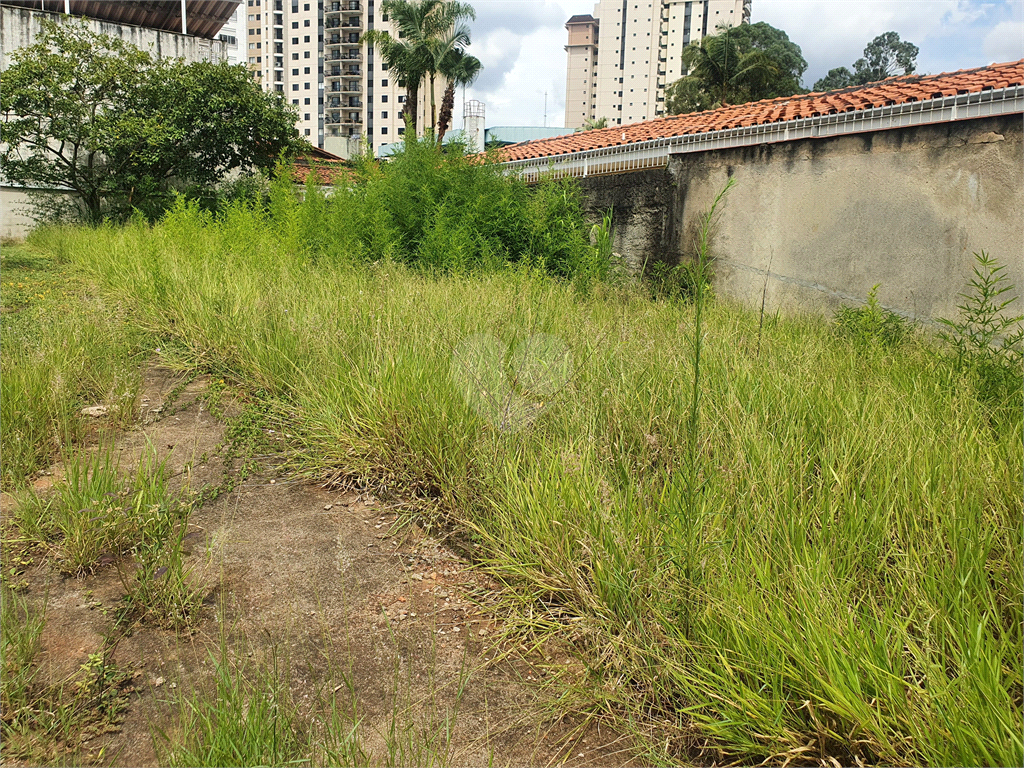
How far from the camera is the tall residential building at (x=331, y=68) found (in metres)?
77.0

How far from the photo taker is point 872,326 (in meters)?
6.03

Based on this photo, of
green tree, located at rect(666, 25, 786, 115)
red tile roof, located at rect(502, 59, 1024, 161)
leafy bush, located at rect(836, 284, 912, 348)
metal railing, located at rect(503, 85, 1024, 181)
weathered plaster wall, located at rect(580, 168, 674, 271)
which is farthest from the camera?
green tree, located at rect(666, 25, 786, 115)

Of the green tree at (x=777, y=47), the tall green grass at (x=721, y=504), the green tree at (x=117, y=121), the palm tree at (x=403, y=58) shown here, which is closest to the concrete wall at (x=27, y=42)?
the green tree at (x=117, y=121)

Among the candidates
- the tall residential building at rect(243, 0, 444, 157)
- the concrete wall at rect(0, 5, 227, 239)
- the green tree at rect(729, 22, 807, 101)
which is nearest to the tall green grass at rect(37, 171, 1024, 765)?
the concrete wall at rect(0, 5, 227, 239)

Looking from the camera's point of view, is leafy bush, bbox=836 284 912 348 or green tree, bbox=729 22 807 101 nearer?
leafy bush, bbox=836 284 912 348

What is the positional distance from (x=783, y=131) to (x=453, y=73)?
99.5ft

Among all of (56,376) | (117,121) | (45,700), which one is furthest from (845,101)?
(117,121)

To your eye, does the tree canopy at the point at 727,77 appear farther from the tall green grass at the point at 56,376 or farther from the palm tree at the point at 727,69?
the tall green grass at the point at 56,376

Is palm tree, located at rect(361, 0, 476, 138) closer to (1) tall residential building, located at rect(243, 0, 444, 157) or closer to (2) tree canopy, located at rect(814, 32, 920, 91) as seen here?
(2) tree canopy, located at rect(814, 32, 920, 91)

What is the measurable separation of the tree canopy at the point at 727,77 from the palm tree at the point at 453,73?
1073 cm

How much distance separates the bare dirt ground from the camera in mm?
2096
